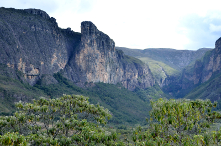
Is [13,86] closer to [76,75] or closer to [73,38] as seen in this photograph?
[76,75]

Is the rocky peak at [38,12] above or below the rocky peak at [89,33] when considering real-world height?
above

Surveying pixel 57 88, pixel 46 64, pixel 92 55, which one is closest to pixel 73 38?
pixel 92 55

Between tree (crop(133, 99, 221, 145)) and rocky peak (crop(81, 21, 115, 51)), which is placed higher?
rocky peak (crop(81, 21, 115, 51))

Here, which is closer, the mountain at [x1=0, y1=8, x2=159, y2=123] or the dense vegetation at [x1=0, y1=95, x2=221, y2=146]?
the dense vegetation at [x1=0, y1=95, x2=221, y2=146]

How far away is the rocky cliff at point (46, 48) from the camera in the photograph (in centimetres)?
11662

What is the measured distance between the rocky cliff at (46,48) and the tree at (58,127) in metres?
88.6

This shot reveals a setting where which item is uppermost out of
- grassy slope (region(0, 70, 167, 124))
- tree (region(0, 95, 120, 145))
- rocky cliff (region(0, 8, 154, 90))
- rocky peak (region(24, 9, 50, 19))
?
rocky peak (region(24, 9, 50, 19))

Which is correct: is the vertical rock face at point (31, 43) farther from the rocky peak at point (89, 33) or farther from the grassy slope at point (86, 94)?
the rocky peak at point (89, 33)

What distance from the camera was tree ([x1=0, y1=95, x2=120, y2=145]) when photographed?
22172mm

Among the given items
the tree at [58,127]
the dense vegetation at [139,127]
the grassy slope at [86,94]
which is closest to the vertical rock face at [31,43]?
the grassy slope at [86,94]

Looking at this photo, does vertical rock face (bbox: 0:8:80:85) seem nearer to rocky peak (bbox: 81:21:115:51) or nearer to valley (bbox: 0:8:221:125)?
valley (bbox: 0:8:221:125)

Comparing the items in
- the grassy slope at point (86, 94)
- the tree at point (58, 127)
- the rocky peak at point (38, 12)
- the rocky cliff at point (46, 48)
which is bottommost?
the grassy slope at point (86, 94)

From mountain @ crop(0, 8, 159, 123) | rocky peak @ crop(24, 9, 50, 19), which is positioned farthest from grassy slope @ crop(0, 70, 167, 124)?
rocky peak @ crop(24, 9, 50, 19)

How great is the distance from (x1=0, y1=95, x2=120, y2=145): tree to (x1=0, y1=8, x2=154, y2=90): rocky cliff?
88.6 metres
